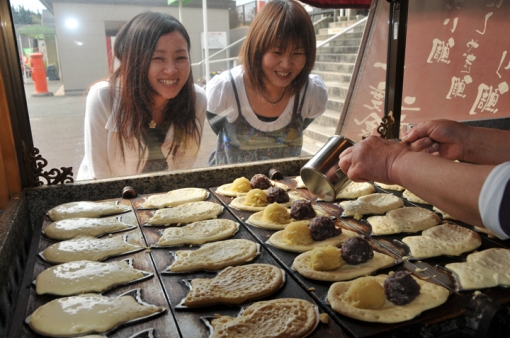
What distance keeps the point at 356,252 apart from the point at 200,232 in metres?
0.71

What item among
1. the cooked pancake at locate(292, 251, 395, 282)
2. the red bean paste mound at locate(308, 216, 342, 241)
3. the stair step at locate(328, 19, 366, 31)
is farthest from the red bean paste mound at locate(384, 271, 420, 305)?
the stair step at locate(328, 19, 366, 31)

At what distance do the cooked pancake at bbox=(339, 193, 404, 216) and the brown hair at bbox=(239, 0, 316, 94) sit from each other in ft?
3.31

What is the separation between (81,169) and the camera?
2.46 meters

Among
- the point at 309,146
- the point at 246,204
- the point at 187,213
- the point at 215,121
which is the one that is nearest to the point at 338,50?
the point at 309,146

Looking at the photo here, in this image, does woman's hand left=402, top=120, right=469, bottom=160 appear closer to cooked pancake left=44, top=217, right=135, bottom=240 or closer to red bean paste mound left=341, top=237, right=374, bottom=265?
red bean paste mound left=341, top=237, right=374, bottom=265

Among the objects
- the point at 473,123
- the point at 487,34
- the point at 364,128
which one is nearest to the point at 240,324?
the point at 364,128

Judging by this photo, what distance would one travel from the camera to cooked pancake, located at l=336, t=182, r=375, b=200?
2.41m

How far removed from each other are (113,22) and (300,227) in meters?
1.52

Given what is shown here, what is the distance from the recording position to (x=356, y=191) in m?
2.43

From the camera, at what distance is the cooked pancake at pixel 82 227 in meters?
A: 1.88

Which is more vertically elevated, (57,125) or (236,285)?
(57,125)

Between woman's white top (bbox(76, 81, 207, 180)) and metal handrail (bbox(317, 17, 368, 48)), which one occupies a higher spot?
metal handrail (bbox(317, 17, 368, 48))

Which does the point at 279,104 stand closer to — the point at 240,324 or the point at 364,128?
the point at 364,128

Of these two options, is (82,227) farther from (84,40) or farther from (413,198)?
(413,198)
